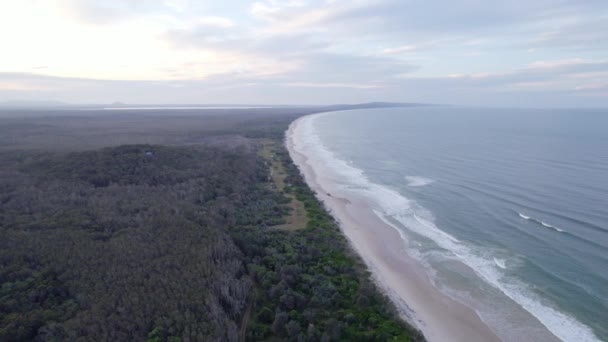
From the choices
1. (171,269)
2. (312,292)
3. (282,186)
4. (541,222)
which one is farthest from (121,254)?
(541,222)

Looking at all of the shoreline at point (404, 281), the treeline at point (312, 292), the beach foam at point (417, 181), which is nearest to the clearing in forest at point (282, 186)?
the treeline at point (312, 292)

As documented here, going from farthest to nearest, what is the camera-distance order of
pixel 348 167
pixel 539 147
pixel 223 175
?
1. pixel 539 147
2. pixel 348 167
3. pixel 223 175

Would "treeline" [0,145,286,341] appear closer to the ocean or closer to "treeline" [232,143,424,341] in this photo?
"treeline" [232,143,424,341]

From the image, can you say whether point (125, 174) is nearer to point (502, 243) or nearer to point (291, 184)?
point (291, 184)

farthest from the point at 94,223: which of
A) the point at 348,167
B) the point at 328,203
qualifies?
the point at 348,167

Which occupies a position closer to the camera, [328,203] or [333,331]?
[333,331]

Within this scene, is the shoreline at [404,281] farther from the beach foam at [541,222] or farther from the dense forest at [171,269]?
the beach foam at [541,222]
